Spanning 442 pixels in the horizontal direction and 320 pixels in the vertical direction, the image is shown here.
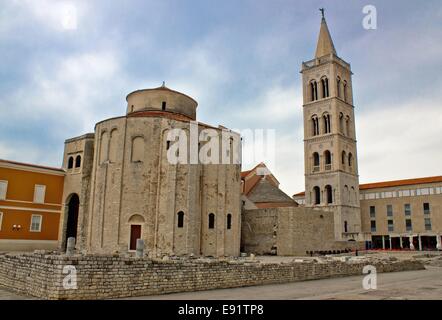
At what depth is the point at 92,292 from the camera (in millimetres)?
10391

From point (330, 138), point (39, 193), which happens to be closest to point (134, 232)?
point (39, 193)

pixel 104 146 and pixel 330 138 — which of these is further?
pixel 330 138

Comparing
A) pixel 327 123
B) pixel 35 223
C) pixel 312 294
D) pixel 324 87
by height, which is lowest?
pixel 312 294

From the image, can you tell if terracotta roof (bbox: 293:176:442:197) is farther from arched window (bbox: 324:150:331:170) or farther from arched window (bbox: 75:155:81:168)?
arched window (bbox: 75:155:81:168)

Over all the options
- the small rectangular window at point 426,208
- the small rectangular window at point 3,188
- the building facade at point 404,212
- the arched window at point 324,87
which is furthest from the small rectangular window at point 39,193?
the small rectangular window at point 426,208

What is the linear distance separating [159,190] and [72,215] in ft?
37.1

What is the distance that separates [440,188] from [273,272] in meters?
46.2

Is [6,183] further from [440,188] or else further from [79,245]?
[440,188]

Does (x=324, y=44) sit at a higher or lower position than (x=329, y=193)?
higher

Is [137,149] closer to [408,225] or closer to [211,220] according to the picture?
[211,220]

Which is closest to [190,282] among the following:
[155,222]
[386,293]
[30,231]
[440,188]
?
[386,293]

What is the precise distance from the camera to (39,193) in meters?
32.1

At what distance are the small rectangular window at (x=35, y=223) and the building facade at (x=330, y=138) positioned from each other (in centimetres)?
3245

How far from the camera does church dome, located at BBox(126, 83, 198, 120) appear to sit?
108 ft
